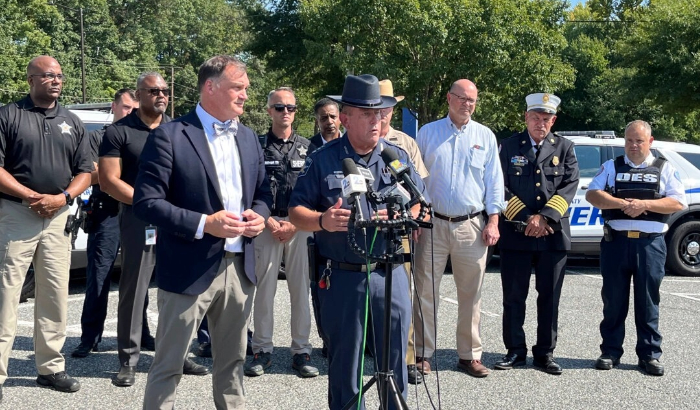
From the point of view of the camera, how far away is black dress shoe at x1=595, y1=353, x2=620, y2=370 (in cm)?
614

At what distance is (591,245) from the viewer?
10656 millimetres

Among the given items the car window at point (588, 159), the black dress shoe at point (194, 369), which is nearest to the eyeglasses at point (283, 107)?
the black dress shoe at point (194, 369)

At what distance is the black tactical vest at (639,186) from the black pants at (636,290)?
183 millimetres

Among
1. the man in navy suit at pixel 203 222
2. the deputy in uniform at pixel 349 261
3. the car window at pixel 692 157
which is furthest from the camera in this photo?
the car window at pixel 692 157

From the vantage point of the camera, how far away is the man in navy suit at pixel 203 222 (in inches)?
150

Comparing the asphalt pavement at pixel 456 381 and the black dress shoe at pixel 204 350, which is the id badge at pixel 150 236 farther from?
the black dress shoe at pixel 204 350

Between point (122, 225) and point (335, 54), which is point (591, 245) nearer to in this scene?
point (122, 225)

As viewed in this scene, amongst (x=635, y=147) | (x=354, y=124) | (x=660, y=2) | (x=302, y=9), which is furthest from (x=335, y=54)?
(x=354, y=124)

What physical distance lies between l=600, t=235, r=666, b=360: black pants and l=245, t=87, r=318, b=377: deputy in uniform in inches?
99.8

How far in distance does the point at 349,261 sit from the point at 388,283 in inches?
19.4

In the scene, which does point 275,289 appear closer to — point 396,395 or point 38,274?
point 38,274

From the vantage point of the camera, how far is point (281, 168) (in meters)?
6.27

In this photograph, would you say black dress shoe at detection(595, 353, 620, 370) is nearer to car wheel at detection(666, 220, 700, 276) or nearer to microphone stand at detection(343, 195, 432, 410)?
microphone stand at detection(343, 195, 432, 410)

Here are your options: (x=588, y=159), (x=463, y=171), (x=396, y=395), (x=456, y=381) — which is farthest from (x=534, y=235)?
(x=588, y=159)
